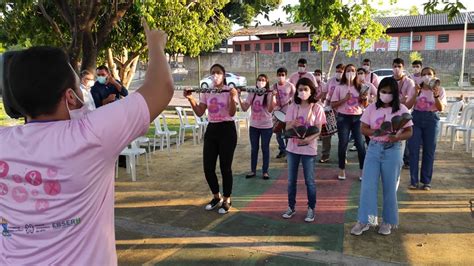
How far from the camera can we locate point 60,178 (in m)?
1.43

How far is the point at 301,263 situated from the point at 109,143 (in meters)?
3.11

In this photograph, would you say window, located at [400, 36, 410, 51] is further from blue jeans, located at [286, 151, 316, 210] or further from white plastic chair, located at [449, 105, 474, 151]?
blue jeans, located at [286, 151, 316, 210]

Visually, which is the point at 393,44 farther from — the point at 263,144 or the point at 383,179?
the point at 383,179

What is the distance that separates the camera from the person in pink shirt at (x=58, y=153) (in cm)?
142

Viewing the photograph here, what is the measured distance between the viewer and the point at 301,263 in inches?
161

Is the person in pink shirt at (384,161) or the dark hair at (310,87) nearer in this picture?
the person in pink shirt at (384,161)

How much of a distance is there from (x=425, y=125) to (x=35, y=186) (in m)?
6.08

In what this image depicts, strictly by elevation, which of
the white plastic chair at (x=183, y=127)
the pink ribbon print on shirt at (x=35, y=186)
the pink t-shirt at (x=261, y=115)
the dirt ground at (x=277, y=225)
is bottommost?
the dirt ground at (x=277, y=225)

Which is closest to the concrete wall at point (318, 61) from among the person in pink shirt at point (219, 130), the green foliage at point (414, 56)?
the green foliage at point (414, 56)

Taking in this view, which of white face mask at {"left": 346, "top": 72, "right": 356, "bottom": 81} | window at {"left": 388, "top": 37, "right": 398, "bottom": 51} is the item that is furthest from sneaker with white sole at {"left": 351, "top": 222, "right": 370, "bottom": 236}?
→ window at {"left": 388, "top": 37, "right": 398, "bottom": 51}

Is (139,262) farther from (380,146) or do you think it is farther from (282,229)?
(380,146)

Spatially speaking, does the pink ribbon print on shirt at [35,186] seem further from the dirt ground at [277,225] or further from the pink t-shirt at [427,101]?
the pink t-shirt at [427,101]

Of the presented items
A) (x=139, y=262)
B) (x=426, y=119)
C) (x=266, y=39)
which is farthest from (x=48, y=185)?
(x=266, y=39)

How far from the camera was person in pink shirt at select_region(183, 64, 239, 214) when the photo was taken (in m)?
5.54
